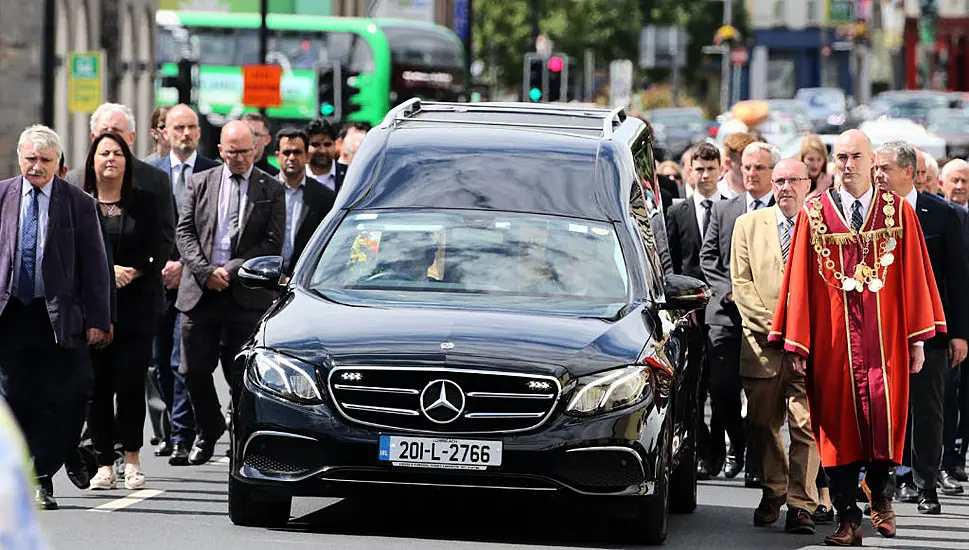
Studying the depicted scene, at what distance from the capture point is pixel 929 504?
11.2 meters

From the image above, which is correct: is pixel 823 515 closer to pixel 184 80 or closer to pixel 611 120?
pixel 611 120

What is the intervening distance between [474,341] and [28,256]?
249 centimetres

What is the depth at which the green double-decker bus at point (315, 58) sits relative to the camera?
43.9 m

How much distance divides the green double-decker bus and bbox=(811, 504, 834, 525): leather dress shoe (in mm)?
33768

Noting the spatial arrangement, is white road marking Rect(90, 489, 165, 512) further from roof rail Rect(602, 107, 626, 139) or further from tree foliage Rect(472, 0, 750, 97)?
tree foliage Rect(472, 0, 750, 97)

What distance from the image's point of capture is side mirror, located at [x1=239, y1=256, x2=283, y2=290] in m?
9.39

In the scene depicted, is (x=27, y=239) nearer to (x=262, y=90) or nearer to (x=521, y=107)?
(x=521, y=107)

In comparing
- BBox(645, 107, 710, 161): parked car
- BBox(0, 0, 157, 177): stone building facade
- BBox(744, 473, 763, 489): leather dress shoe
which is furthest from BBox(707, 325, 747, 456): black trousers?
BBox(645, 107, 710, 161): parked car

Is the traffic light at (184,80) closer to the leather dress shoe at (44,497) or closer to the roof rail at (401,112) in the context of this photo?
the roof rail at (401,112)

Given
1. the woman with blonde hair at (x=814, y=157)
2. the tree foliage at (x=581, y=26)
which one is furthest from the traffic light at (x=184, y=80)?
the tree foliage at (x=581, y=26)

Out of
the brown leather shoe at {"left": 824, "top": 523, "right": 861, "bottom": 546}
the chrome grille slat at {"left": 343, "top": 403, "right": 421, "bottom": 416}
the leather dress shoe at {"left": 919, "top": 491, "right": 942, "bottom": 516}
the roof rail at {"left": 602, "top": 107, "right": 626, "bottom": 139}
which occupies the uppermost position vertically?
the roof rail at {"left": 602, "top": 107, "right": 626, "bottom": 139}

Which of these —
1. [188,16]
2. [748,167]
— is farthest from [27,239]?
[188,16]

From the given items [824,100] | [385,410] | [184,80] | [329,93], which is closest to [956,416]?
[385,410]

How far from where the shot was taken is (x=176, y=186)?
13250 millimetres
